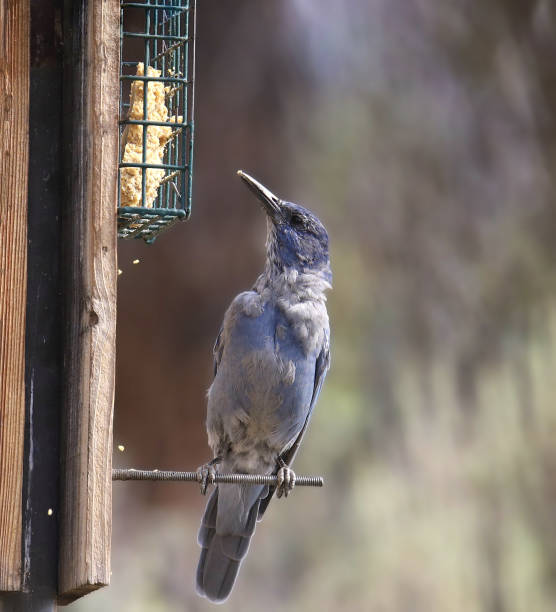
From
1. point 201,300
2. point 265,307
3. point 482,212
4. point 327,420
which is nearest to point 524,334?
point 482,212

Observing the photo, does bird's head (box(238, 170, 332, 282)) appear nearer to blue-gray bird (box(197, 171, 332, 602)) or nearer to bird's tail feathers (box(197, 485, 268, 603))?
blue-gray bird (box(197, 171, 332, 602))

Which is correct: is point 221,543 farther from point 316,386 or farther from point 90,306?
point 90,306

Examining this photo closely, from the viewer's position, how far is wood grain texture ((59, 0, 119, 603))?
10.9 ft

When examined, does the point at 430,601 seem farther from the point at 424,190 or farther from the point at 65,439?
the point at 65,439

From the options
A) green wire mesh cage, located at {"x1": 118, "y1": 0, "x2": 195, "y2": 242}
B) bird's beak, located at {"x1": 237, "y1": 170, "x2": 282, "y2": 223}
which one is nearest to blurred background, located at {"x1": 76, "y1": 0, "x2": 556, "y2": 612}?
bird's beak, located at {"x1": 237, "y1": 170, "x2": 282, "y2": 223}

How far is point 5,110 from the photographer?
3395 mm

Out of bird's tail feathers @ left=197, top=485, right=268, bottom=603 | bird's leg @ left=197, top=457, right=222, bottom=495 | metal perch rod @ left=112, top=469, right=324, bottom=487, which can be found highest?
metal perch rod @ left=112, top=469, right=324, bottom=487

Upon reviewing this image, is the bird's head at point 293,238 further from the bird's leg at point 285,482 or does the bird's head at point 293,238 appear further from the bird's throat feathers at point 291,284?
the bird's leg at point 285,482

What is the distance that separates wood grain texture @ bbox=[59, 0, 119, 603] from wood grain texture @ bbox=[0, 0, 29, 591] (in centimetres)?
14

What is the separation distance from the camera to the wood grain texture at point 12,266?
3.29 metres

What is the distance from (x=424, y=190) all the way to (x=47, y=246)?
356 cm

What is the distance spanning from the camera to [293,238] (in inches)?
201

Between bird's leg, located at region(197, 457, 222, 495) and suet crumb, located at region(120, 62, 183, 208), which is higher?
suet crumb, located at region(120, 62, 183, 208)

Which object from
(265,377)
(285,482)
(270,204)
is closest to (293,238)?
(270,204)
